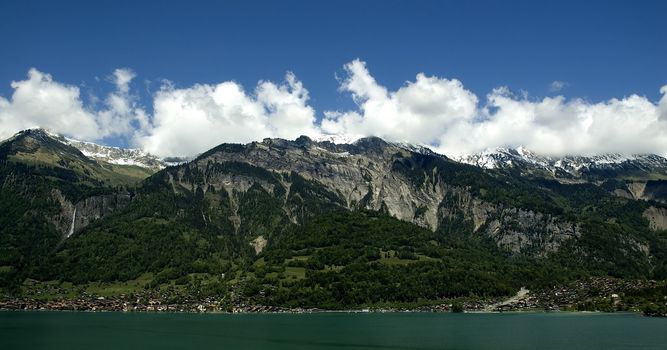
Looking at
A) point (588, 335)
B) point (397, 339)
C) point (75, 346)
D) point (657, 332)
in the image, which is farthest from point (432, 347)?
point (75, 346)

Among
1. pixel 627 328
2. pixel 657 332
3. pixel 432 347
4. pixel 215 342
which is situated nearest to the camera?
pixel 432 347

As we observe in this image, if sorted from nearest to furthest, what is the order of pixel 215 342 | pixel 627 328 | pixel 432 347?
pixel 432 347 → pixel 215 342 → pixel 627 328

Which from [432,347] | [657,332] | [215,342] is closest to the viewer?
[432,347]

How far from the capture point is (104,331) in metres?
147

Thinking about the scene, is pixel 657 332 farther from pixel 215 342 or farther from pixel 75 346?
pixel 75 346

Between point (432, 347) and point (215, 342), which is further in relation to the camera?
point (215, 342)

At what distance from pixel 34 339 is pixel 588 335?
109 meters

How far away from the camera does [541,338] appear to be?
12344 centimetres

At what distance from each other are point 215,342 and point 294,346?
1693 centimetres

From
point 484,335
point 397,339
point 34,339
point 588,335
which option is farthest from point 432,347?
point 34,339

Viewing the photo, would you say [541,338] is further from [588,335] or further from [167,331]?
[167,331]

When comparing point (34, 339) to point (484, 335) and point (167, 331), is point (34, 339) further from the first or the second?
point (484, 335)

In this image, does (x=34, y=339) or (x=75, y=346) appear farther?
(x=34, y=339)

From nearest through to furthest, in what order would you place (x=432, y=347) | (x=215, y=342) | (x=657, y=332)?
(x=432, y=347) → (x=215, y=342) → (x=657, y=332)
